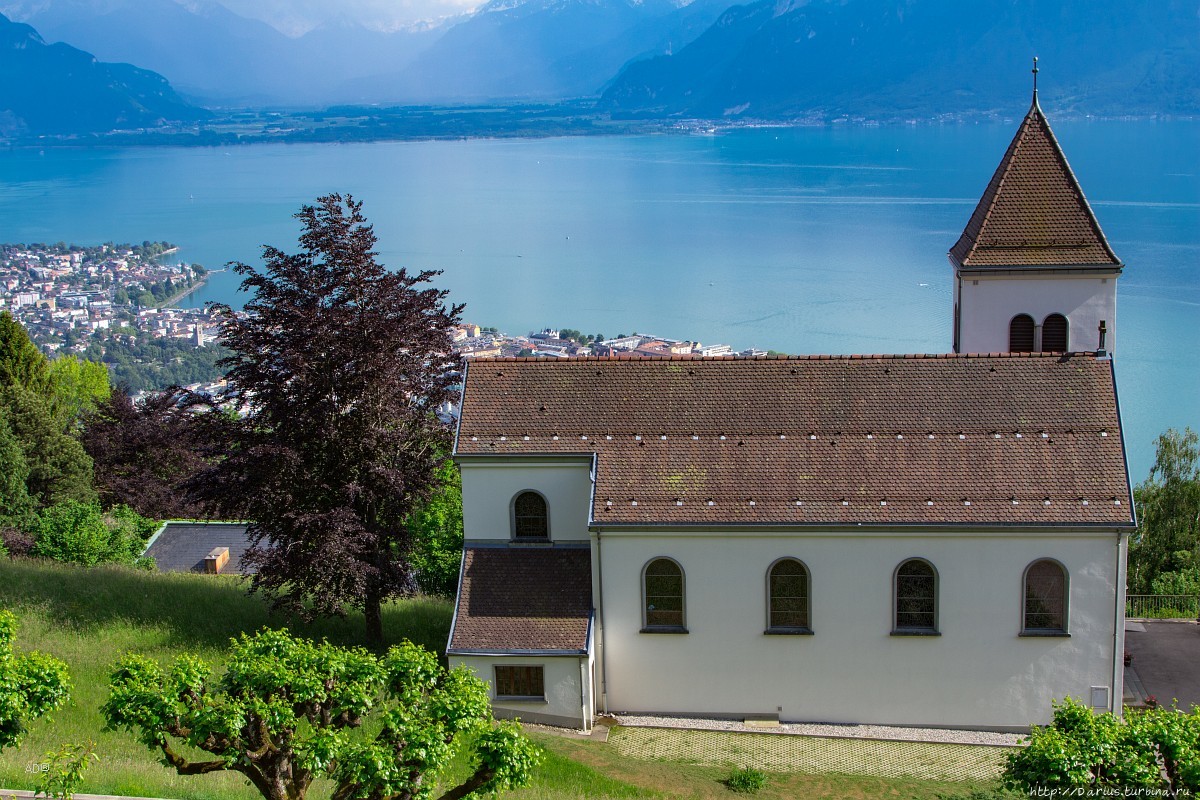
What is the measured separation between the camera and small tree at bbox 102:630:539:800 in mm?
14281

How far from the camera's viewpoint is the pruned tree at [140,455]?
48906 millimetres

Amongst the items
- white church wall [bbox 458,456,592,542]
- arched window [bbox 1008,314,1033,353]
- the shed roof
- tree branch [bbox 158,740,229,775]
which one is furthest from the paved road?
the shed roof

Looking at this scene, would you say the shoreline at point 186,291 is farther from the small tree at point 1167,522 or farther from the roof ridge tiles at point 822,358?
the roof ridge tiles at point 822,358

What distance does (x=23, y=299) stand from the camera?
5714 inches

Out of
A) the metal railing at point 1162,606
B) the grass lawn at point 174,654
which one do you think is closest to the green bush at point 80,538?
the grass lawn at point 174,654

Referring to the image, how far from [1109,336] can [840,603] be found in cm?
967

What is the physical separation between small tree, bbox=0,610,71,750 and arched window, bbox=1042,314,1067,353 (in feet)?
65.8

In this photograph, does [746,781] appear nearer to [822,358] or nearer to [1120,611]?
[1120,611]

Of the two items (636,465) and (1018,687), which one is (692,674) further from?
(1018,687)

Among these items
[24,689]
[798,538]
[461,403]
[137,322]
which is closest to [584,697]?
[798,538]

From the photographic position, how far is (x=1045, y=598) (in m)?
21.4

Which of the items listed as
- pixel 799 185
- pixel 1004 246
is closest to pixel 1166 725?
pixel 1004 246

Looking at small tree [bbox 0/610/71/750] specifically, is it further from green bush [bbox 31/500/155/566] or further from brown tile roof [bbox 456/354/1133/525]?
green bush [bbox 31/500/155/566]

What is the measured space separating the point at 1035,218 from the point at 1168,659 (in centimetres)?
940
